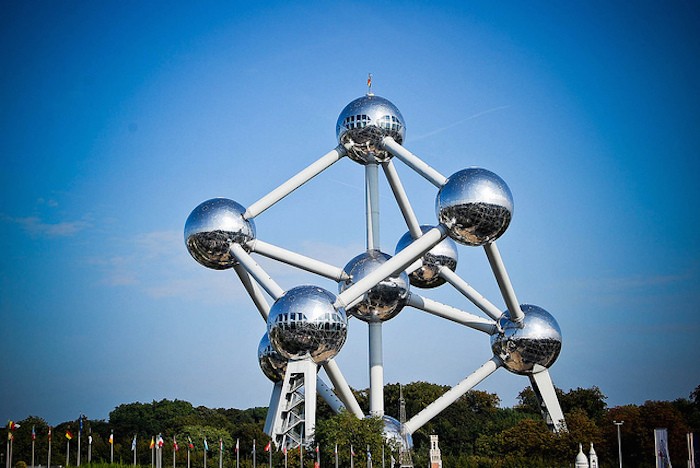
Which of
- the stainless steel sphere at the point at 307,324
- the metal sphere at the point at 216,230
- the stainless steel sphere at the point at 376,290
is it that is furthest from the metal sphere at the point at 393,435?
the metal sphere at the point at 216,230

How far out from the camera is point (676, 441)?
34625 mm

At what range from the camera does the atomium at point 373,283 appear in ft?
92.2

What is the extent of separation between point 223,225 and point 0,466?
57.9 feet

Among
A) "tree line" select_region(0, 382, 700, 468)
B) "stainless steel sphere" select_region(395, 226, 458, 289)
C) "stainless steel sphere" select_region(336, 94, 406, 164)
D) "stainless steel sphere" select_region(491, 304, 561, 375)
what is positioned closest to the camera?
"tree line" select_region(0, 382, 700, 468)

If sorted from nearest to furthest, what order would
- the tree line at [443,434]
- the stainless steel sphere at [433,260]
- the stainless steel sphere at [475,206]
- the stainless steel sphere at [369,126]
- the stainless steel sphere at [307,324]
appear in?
1. the stainless steel sphere at [307,324]
2. the stainless steel sphere at [475,206]
3. the tree line at [443,434]
4. the stainless steel sphere at [369,126]
5. the stainless steel sphere at [433,260]

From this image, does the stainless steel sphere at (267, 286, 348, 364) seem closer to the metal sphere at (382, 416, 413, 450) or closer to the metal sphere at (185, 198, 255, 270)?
the metal sphere at (185, 198, 255, 270)

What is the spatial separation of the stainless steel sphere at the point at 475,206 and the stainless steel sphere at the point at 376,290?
127 inches

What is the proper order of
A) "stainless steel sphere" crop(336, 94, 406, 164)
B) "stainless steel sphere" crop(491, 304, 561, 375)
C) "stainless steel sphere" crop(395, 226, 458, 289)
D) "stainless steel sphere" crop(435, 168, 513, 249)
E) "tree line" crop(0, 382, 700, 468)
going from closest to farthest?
"stainless steel sphere" crop(435, 168, 513, 249)
"tree line" crop(0, 382, 700, 468)
"stainless steel sphere" crop(336, 94, 406, 164)
"stainless steel sphere" crop(491, 304, 561, 375)
"stainless steel sphere" crop(395, 226, 458, 289)

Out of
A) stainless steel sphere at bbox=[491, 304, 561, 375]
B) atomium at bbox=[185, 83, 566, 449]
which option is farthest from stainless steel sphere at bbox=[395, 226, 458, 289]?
stainless steel sphere at bbox=[491, 304, 561, 375]

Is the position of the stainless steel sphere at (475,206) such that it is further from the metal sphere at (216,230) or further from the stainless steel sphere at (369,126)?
the metal sphere at (216,230)

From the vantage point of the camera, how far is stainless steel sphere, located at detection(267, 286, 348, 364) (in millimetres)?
27172

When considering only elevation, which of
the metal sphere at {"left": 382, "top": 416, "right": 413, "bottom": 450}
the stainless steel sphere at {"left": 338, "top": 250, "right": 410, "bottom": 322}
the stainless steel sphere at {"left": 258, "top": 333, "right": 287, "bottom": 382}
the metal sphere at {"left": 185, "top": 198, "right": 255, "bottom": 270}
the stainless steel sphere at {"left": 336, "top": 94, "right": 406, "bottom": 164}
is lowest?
the metal sphere at {"left": 382, "top": 416, "right": 413, "bottom": 450}

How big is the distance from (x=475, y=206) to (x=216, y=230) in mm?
9173

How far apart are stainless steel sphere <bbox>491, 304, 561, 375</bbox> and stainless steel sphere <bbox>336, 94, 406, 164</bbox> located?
8191mm
